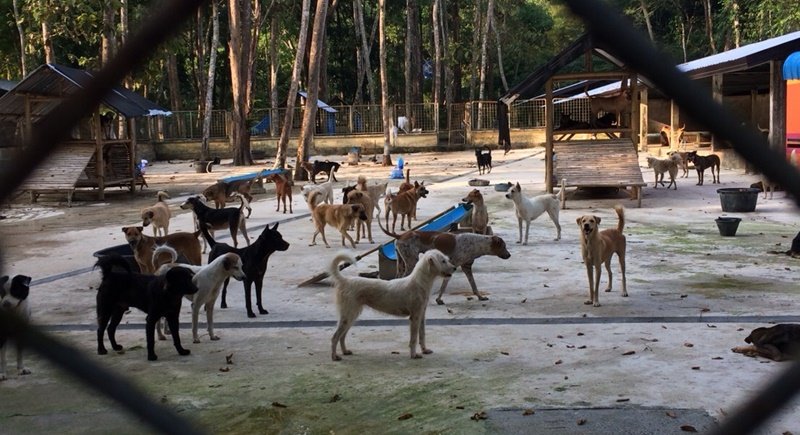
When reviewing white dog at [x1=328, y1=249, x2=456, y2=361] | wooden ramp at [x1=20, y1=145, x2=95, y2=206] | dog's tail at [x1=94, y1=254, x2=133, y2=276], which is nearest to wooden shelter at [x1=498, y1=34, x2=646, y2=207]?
white dog at [x1=328, y1=249, x2=456, y2=361]

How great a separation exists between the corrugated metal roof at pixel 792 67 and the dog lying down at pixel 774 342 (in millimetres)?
13991

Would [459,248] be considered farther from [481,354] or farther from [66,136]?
[66,136]

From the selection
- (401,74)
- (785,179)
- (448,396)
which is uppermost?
(401,74)

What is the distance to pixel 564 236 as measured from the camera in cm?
1295

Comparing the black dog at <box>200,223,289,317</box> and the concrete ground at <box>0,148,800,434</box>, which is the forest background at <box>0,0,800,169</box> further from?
the black dog at <box>200,223,289,317</box>

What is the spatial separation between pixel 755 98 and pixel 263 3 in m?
28.2

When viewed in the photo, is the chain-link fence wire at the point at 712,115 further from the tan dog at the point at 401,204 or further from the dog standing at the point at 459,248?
the tan dog at the point at 401,204

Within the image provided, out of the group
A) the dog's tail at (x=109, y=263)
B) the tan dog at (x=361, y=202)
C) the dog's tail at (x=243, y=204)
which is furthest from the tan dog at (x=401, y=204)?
the dog's tail at (x=109, y=263)

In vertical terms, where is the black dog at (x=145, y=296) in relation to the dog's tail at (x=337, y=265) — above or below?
below

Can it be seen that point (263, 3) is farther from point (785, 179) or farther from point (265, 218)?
point (785, 179)

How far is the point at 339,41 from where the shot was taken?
54.5m

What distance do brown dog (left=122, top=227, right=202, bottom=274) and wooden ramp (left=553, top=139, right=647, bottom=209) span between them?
9397 millimetres

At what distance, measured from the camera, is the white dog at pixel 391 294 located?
6434 mm

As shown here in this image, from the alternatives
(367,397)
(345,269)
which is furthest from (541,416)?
(345,269)
